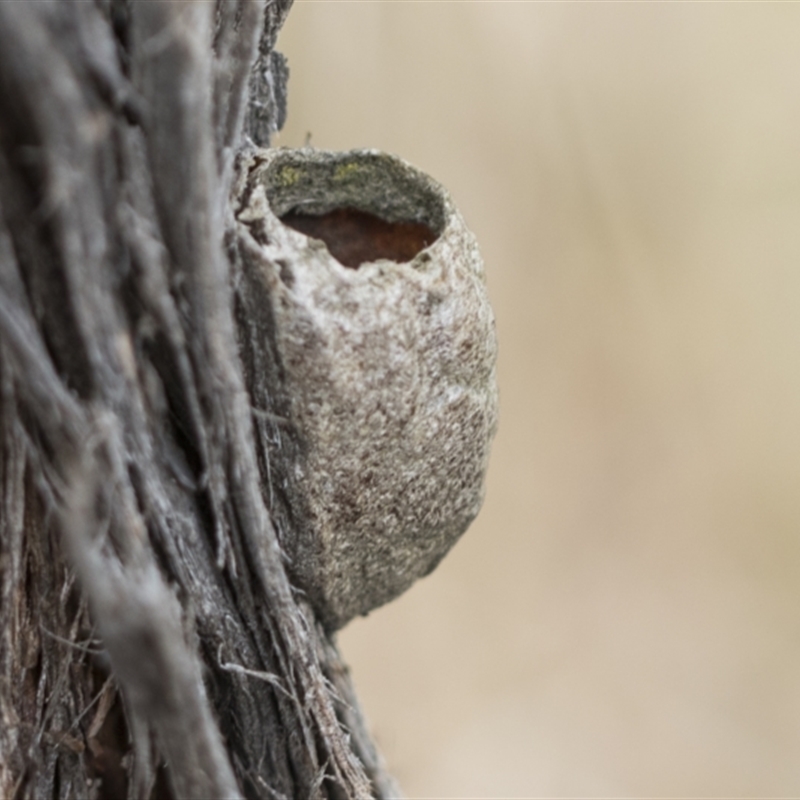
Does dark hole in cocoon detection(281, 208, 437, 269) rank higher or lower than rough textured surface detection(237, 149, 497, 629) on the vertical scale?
higher

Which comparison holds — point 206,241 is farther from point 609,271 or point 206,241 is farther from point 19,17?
point 609,271

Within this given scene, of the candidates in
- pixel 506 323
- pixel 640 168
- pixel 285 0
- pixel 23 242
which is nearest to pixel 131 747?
pixel 23 242

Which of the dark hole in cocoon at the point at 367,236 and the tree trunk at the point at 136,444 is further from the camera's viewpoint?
the dark hole in cocoon at the point at 367,236

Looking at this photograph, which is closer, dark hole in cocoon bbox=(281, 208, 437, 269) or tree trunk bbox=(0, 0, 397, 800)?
tree trunk bbox=(0, 0, 397, 800)

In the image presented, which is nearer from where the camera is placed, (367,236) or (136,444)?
(136,444)

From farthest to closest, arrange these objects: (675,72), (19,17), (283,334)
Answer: (675,72)
(283,334)
(19,17)
